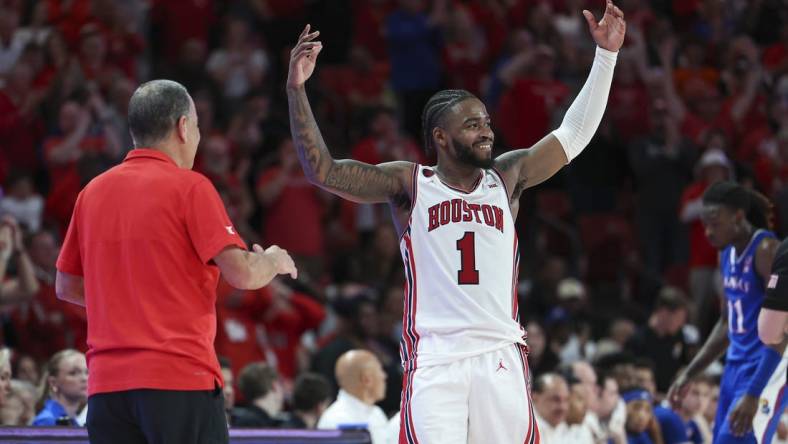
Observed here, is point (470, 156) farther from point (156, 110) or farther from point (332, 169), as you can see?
point (156, 110)

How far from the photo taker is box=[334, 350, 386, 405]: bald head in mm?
9625

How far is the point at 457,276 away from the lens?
6.15 meters

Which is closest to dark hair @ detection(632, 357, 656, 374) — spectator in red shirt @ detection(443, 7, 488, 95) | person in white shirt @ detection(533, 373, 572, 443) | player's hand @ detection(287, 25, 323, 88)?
person in white shirt @ detection(533, 373, 572, 443)

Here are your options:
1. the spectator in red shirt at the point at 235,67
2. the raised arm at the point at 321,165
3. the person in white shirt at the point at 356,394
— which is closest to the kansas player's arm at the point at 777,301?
the raised arm at the point at 321,165

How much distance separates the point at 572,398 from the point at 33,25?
8613mm

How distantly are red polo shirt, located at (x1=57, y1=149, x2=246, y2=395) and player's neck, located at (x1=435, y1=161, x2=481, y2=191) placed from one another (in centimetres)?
157

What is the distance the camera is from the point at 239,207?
46.3ft

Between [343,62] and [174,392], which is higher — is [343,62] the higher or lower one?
the higher one

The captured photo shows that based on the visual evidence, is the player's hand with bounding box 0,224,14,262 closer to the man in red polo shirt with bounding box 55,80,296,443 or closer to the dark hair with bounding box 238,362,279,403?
the dark hair with bounding box 238,362,279,403

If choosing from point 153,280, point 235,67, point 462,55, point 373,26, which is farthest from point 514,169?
point 373,26

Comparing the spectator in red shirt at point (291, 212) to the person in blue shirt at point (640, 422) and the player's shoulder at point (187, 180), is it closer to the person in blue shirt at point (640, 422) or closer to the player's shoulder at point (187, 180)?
the person in blue shirt at point (640, 422)

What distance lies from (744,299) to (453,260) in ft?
9.07

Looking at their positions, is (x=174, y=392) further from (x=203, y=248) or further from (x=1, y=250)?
(x=1, y=250)

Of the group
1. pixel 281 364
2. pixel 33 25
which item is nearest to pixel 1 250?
pixel 281 364
